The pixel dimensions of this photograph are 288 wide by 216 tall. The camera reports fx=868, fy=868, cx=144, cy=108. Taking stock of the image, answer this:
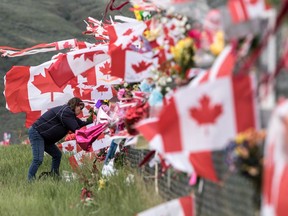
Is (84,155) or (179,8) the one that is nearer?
(179,8)

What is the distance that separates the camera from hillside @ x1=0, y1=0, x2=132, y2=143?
171 ft

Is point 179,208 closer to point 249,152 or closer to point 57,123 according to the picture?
point 249,152

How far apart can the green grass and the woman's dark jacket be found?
33.3 inches

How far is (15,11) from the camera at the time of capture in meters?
63.3

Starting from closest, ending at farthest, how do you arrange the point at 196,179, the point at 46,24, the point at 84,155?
the point at 196,179
the point at 84,155
the point at 46,24

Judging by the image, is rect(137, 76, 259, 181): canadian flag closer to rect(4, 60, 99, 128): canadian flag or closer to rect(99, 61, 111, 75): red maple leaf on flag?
rect(99, 61, 111, 75): red maple leaf on flag

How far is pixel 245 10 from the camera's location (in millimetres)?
4645

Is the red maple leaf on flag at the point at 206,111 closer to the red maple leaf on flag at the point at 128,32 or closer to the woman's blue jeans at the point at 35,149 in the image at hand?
the red maple leaf on flag at the point at 128,32

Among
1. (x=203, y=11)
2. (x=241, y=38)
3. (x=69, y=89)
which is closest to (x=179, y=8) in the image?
(x=203, y=11)

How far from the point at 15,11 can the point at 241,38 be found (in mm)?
59703

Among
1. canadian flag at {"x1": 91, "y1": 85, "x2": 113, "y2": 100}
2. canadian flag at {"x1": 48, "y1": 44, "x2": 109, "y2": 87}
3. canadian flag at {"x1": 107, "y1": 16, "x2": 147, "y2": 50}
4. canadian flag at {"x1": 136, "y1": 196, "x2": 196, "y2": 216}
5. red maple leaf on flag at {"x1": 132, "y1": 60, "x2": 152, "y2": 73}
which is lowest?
canadian flag at {"x1": 91, "y1": 85, "x2": 113, "y2": 100}

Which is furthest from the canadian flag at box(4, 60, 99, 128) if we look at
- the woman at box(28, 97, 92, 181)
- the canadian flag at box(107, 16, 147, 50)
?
the canadian flag at box(107, 16, 147, 50)

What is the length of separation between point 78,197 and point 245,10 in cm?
521

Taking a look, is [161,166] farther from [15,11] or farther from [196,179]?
[15,11]
